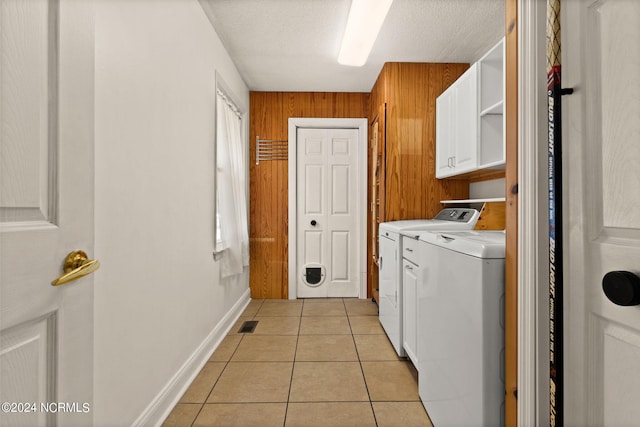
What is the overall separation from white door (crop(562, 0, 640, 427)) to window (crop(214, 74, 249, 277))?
87.2 inches

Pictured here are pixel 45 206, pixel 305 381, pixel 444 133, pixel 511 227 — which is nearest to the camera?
pixel 45 206

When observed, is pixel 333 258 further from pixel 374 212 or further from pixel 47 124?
pixel 47 124

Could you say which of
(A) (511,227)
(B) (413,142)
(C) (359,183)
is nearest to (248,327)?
(C) (359,183)

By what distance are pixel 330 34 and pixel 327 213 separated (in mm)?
1957

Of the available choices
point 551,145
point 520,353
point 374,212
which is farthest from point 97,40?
point 374,212

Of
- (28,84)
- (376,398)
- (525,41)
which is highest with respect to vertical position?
(525,41)

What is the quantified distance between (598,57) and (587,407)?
85 centimetres

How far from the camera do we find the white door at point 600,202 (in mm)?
664

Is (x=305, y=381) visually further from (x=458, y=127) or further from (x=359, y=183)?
(x=359, y=183)

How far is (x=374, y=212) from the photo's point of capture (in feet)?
11.5

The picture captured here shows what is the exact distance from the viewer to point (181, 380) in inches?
71.2

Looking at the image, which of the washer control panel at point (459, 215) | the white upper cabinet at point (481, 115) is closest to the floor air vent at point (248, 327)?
the washer control panel at point (459, 215)

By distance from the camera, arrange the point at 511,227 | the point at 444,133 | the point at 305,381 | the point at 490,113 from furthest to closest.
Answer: the point at 444,133, the point at 490,113, the point at 305,381, the point at 511,227

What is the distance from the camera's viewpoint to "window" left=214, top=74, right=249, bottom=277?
2566 mm
